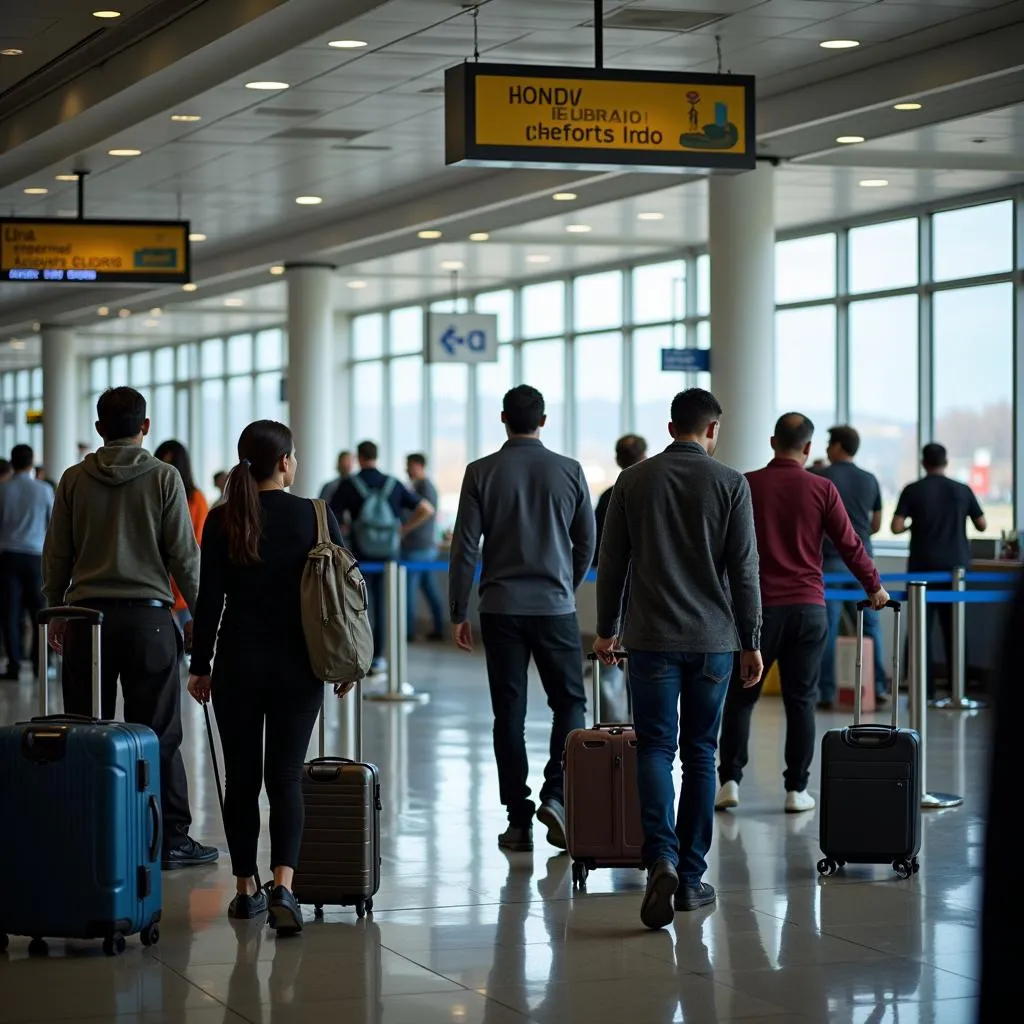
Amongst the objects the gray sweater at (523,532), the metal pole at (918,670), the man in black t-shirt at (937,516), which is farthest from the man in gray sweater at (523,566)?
the man in black t-shirt at (937,516)

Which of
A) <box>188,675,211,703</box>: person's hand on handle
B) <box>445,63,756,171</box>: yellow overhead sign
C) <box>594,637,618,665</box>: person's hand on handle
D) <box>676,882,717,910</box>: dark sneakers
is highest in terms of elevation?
<box>445,63,756,171</box>: yellow overhead sign

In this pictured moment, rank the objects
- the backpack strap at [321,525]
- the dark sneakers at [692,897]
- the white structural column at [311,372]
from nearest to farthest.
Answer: the backpack strap at [321,525] < the dark sneakers at [692,897] < the white structural column at [311,372]

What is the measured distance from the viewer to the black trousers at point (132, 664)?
6430mm

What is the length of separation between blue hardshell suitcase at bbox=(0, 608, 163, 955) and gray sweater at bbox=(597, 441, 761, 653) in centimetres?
174

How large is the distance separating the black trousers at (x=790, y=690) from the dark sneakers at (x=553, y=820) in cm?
107

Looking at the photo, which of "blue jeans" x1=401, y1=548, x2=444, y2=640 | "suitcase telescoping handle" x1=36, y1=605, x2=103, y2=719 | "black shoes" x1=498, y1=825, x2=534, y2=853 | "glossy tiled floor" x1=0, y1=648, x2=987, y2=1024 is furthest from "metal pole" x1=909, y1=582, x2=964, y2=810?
"blue jeans" x1=401, y1=548, x2=444, y2=640

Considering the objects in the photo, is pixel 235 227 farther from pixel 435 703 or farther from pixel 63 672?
pixel 63 672

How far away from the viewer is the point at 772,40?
10.6 metres

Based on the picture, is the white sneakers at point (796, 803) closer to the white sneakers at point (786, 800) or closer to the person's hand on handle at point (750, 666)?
the white sneakers at point (786, 800)

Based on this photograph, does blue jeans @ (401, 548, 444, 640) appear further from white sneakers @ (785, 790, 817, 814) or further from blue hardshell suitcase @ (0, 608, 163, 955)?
blue hardshell suitcase @ (0, 608, 163, 955)

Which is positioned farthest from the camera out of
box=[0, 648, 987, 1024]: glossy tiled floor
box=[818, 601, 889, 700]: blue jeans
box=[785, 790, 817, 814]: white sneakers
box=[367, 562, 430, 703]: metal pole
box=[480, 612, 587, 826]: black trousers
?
box=[367, 562, 430, 703]: metal pole

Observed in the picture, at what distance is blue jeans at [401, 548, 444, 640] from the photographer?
750 inches

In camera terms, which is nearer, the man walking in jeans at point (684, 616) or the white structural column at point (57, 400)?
the man walking in jeans at point (684, 616)

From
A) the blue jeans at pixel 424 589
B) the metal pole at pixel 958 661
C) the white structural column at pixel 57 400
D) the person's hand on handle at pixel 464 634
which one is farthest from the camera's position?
the white structural column at pixel 57 400
